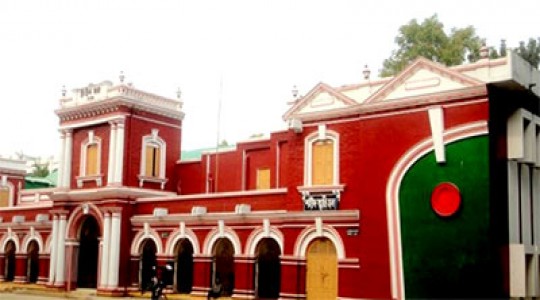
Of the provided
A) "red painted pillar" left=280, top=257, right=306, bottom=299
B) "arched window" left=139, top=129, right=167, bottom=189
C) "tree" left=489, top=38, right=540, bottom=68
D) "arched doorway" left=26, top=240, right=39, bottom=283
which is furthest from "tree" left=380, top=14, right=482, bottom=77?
"arched doorway" left=26, top=240, right=39, bottom=283

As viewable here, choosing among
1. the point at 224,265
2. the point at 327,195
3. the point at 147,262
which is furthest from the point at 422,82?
the point at 147,262

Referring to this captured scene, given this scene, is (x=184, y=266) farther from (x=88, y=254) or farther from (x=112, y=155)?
(x=88, y=254)

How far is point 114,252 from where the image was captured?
26.4 meters

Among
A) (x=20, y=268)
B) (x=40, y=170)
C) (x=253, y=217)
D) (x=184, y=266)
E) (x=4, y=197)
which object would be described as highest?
(x=40, y=170)

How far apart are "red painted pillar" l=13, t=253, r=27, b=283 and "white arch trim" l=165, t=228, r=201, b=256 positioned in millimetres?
9713

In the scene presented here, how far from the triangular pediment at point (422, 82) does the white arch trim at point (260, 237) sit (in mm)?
5272

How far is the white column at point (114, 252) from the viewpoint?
26.2 m

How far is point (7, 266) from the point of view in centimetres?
3303

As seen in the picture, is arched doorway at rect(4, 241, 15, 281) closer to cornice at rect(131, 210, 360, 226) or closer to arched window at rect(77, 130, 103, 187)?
arched window at rect(77, 130, 103, 187)

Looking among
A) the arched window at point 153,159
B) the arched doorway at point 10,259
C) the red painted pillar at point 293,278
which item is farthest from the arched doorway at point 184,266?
the arched doorway at point 10,259

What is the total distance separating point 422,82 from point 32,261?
2065cm

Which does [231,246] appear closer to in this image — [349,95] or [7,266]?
[349,95]

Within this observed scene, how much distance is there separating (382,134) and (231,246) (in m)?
7.56

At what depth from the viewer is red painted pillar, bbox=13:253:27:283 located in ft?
104
